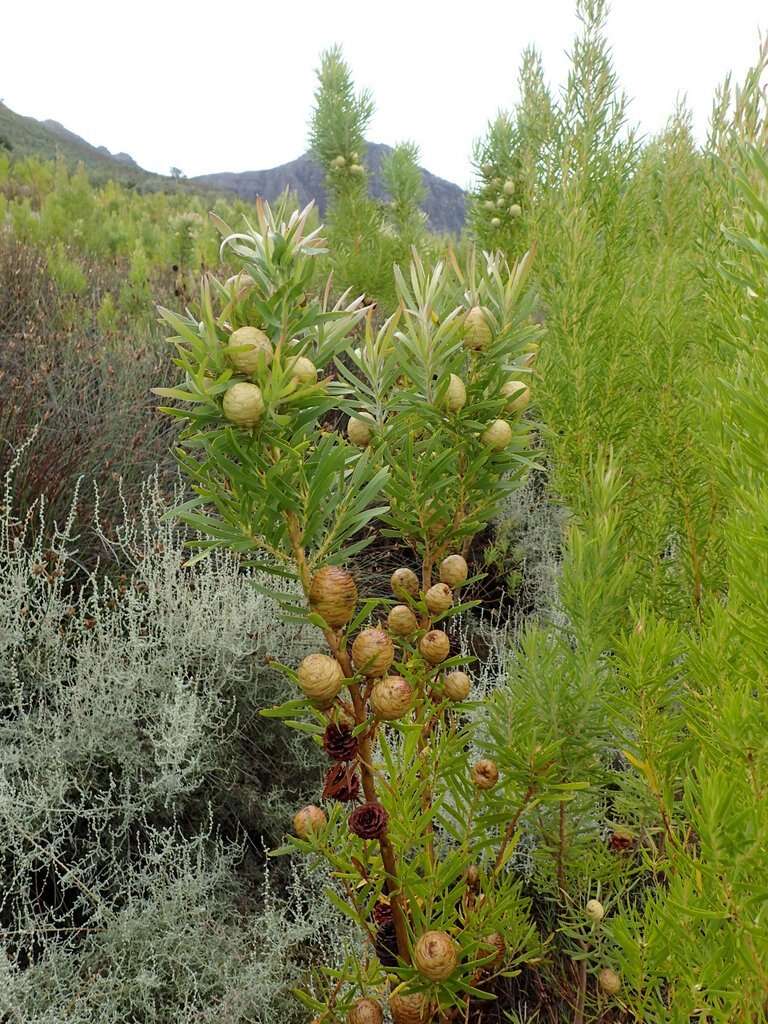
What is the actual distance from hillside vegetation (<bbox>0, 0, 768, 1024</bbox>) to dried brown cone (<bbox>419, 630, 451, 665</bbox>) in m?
0.01

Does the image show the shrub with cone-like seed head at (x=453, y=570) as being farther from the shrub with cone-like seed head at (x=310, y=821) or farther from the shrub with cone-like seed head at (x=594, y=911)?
the shrub with cone-like seed head at (x=594, y=911)

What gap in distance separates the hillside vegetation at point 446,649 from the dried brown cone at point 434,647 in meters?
0.01

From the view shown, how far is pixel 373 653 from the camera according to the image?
57 centimetres

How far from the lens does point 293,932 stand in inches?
52.6

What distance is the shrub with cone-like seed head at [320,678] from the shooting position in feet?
1.80

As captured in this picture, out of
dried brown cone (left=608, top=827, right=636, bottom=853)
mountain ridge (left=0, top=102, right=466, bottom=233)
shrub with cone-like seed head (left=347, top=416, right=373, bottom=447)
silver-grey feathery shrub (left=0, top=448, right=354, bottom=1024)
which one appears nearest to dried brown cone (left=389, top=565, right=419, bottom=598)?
shrub with cone-like seed head (left=347, top=416, right=373, bottom=447)

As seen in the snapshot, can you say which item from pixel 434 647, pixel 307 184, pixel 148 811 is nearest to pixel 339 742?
pixel 434 647

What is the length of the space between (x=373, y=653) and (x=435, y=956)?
28cm

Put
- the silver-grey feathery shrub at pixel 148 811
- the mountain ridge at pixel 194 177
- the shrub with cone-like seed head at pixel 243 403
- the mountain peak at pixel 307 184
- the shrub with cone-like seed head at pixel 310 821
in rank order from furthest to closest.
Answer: the mountain peak at pixel 307 184
the mountain ridge at pixel 194 177
the silver-grey feathery shrub at pixel 148 811
the shrub with cone-like seed head at pixel 310 821
the shrub with cone-like seed head at pixel 243 403

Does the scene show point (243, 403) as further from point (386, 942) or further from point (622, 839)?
point (622, 839)

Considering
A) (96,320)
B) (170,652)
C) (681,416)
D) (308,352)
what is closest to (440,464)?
(308,352)

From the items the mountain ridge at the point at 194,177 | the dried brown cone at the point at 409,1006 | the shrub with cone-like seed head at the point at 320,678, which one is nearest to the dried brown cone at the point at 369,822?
the shrub with cone-like seed head at the point at 320,678

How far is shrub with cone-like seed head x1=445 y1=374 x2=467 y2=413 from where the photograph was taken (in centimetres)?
71

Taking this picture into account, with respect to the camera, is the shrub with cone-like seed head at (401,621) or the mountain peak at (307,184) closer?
the shrub with cone-like seed head at (401,621)
